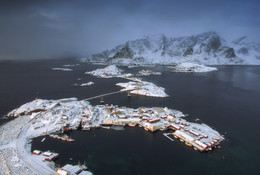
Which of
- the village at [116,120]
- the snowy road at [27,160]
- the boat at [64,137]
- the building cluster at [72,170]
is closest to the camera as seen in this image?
the building cluster at [72,170]

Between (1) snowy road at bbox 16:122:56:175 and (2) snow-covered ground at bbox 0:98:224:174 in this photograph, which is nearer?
(1) snowy road at bbox 16:122:56:175

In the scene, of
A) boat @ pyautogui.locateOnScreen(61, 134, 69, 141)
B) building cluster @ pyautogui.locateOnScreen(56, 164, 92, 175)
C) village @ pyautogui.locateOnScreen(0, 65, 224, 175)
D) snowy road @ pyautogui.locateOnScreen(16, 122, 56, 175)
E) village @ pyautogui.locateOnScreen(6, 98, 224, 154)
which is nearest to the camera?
building cluster @ pyautogui.locateOnScreen(56, 164, 92, 175)

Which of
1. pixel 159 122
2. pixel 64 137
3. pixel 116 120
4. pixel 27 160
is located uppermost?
pixel 116 120

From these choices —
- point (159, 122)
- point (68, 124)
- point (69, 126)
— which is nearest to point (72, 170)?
point (69, 126)

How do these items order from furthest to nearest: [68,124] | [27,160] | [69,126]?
[68,124], [69,126], [27,160]

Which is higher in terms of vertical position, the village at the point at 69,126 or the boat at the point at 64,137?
the village at the point at 69,126

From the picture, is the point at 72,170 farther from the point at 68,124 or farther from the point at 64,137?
the point at 68,124

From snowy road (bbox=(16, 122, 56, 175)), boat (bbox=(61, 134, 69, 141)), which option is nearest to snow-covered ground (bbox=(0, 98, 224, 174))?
snowy road (bbox=(16, 122, 56, 175))

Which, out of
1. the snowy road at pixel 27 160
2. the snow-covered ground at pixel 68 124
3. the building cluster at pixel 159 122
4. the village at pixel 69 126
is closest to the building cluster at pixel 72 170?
the village at pixel 69 126

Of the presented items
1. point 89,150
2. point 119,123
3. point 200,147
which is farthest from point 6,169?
point 200,147

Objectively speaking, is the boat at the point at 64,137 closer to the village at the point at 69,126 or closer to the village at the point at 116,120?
the village at the point at 69,126

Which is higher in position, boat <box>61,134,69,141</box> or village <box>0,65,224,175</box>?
village <box>0,65,224,175</box>

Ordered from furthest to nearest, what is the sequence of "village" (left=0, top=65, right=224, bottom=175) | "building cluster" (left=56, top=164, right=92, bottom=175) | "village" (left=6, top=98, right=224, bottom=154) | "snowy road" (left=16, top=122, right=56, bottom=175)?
1. "village" (left=6, top=98, right=224, bottom=154)
2. "village" (left=0, top=65, right=224, bottom=175)
3. "snowy road" (left=16, top=122, right=56, bottom=175)
4. "building cluster" (left=56, top=164, right=92, bottom=175)

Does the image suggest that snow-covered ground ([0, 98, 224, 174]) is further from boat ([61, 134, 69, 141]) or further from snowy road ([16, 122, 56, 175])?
boat ([61, 134, 69, 141])
